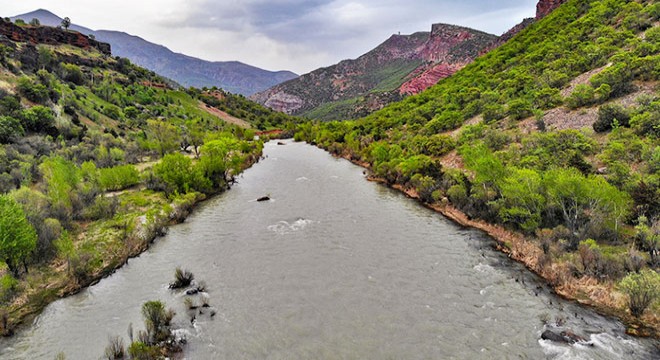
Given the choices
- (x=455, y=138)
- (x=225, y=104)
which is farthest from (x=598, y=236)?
(x=225, y=104)

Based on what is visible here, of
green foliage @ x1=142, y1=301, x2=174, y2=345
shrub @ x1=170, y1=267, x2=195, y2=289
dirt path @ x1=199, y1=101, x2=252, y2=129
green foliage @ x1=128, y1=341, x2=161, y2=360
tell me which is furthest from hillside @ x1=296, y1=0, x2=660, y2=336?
dirt path @ x1=199, y1=101, x2=252, y2=129

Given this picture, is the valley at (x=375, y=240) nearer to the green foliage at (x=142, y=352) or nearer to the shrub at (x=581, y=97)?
the green foliage at (x=142, y=352)

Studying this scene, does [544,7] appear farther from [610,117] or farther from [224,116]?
[224,116]

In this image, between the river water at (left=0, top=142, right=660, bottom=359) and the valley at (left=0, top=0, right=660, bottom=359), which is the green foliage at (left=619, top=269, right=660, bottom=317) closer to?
the valley at (left=0, top=0, right=660, bottom=359)

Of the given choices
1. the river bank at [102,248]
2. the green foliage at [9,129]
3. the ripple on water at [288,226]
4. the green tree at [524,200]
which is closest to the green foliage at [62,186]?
the river bank at [102,248]

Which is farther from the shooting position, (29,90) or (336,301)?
(29,90)

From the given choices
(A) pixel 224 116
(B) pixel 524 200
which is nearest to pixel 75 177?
(B) pixel 524 200
